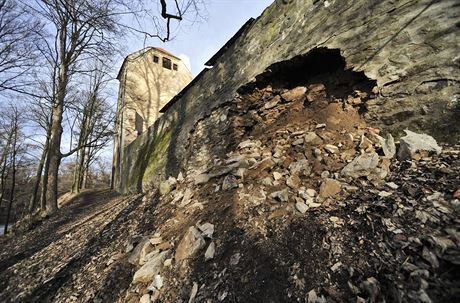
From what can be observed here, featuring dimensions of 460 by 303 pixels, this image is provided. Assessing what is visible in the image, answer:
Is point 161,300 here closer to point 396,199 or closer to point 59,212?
point 396,199

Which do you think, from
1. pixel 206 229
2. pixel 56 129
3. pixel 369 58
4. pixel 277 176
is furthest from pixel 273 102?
pixel 56 129

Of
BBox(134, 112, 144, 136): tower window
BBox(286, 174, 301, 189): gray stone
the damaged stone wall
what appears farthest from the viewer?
BBox(134, 112, 144, 136): tower window

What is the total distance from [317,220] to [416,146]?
1.24m

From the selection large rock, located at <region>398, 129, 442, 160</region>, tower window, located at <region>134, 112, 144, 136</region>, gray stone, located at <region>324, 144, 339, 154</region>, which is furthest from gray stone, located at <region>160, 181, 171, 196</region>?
tower window, located at <region>134, 112, 144, 136</region>

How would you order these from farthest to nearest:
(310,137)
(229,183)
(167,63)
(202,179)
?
(167,63), (202,179), (229,183), (310,137)

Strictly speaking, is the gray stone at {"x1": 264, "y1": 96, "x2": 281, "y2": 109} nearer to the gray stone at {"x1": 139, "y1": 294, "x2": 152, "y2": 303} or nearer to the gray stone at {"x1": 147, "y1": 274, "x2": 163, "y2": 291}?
the gray stone at {"x1": 147, "y1": 274, "x2": 163, "y2": 291}

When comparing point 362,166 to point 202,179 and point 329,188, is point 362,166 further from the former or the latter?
point 202,179

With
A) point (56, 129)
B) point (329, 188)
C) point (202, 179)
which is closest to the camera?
point (329, 188)

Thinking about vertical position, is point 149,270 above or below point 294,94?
below

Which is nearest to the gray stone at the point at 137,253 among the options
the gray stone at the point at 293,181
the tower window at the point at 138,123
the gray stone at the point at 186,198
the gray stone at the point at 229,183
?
the gray stone at the point at 186,198

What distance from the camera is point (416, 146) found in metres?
→ 2.44

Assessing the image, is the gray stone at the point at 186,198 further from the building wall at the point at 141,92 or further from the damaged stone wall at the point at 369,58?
the building wall at the point at 141,92

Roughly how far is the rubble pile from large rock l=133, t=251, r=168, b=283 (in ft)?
0.04

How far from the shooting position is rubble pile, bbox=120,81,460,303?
160cm
